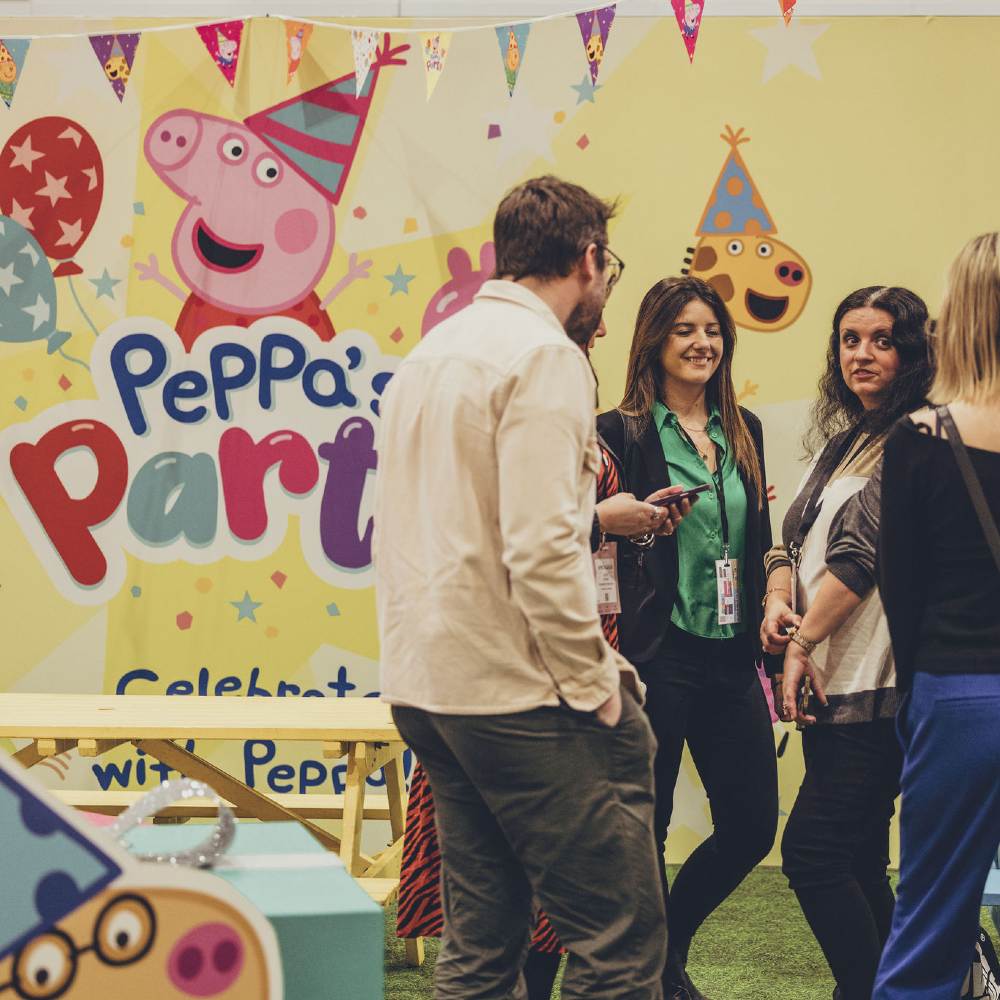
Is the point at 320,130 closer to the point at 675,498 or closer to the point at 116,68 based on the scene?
the point at 116,68

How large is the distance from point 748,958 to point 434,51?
2.86 metres

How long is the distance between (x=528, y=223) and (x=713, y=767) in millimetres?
1443

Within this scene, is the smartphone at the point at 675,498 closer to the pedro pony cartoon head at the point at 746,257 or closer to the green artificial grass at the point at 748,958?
the green artificial grass at the point at 748,958

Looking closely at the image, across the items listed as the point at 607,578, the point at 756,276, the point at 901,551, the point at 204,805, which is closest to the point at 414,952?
the point at 204,805

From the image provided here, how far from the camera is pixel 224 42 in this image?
437 cm

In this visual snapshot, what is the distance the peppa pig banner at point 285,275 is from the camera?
440 centimetres

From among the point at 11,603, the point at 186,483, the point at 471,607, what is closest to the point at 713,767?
the point at 471,607

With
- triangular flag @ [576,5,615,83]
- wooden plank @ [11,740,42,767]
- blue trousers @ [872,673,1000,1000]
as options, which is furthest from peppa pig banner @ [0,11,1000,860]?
blue trousers @ [872,673,1000,1000]

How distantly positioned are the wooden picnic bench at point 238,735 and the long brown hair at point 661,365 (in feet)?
3.11

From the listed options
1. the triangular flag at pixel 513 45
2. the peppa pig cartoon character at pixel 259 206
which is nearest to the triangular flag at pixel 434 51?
the triangular flag at pixel 513 45

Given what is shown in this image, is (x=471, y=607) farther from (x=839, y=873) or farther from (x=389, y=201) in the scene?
(x=389, y=201)

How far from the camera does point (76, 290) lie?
14.6 feet

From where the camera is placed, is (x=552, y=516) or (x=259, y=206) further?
(x=259, y=206)

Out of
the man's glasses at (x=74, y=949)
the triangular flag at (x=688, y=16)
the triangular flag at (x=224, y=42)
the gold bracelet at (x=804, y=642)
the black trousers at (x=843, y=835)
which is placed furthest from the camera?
the triangular flag at (x=224, y=42)
